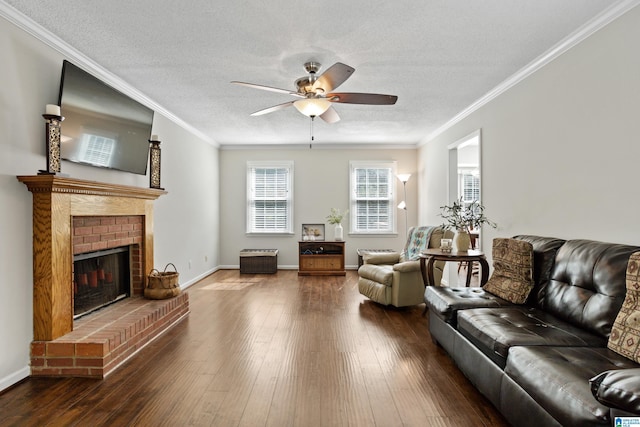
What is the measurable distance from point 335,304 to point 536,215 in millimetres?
2531

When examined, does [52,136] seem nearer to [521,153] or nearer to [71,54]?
[71,54]

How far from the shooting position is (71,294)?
293 cm

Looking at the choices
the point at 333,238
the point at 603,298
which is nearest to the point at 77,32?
the point at 603,298

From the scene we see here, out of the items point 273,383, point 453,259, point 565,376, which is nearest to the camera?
point 565,376

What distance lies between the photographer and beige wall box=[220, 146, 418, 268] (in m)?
7.51

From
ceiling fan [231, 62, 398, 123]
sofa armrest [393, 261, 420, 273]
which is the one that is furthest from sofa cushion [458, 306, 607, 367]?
ceiling fan [231, 62, 398, 123]

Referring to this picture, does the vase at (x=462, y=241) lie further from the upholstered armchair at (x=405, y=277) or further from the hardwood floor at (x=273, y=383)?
the hardwood floor at (x=273, y=383)

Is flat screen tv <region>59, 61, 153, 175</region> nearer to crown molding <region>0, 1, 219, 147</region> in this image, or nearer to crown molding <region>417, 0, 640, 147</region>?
crown molding <region>0, 1, 219, 147</region>

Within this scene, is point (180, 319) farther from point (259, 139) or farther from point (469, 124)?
point (469, 124)

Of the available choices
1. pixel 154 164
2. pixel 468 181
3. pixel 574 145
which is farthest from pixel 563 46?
pixel 468 181

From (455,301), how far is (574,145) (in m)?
1.54

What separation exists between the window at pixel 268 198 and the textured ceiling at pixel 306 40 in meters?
3.09

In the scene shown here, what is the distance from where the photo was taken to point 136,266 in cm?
407

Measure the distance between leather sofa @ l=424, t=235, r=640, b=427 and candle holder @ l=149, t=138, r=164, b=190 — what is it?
3.27 m
